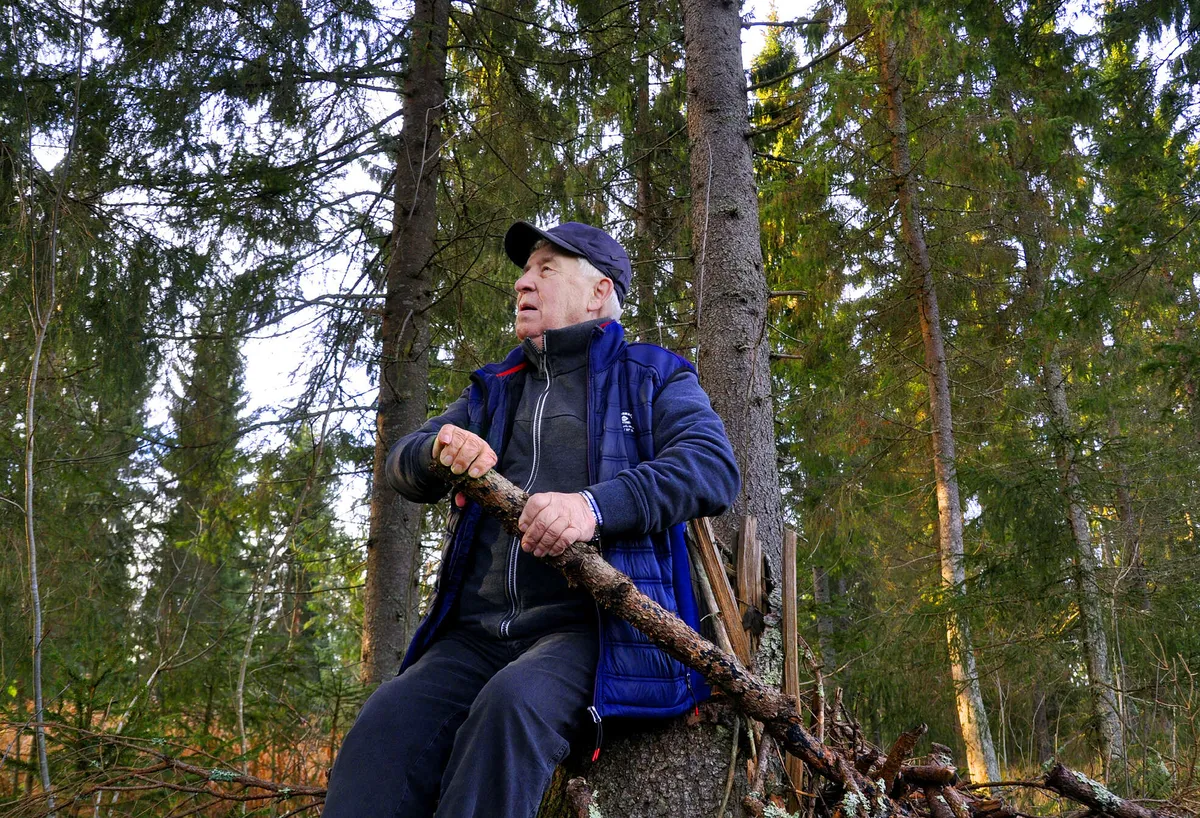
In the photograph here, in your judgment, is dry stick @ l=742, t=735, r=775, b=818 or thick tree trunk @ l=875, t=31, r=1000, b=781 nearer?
dry stick @ l=742, t=735, r=775, b=818

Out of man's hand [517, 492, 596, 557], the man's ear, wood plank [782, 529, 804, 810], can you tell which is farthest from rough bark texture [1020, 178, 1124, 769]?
man's hand [517, 492, 596, 557]

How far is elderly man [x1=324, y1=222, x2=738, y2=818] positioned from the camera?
Answer: 2.20m

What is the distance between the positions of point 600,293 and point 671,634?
1.29 meters

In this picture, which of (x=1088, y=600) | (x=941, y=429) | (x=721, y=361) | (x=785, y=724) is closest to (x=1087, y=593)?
(x=1088, y=600)

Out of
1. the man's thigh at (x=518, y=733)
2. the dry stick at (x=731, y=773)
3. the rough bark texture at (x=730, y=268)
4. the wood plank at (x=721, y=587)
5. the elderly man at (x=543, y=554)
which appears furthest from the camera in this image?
the rough bark texture at (x=730, y=268)

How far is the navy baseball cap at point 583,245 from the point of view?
3.04 metres

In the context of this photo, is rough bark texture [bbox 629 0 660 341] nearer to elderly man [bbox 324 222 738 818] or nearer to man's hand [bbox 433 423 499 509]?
elderly man [bbox 324 222 738 818]

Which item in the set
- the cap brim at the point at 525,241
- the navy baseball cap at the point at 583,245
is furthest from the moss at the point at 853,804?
the cap brim at the point at 525,241

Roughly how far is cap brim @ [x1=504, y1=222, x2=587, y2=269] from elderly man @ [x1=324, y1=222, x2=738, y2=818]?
0.02 meters

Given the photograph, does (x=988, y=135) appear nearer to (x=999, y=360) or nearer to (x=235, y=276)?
(x=999, y=360)

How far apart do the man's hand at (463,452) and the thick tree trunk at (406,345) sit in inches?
148

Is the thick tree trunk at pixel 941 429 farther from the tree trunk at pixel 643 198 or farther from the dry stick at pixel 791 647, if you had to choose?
the dry stick at pixel 791 647

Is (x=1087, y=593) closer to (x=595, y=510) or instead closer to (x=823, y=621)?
(x=595, y=510)

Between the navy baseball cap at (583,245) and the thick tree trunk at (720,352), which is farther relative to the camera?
the navy baseball cap at (583,245)
